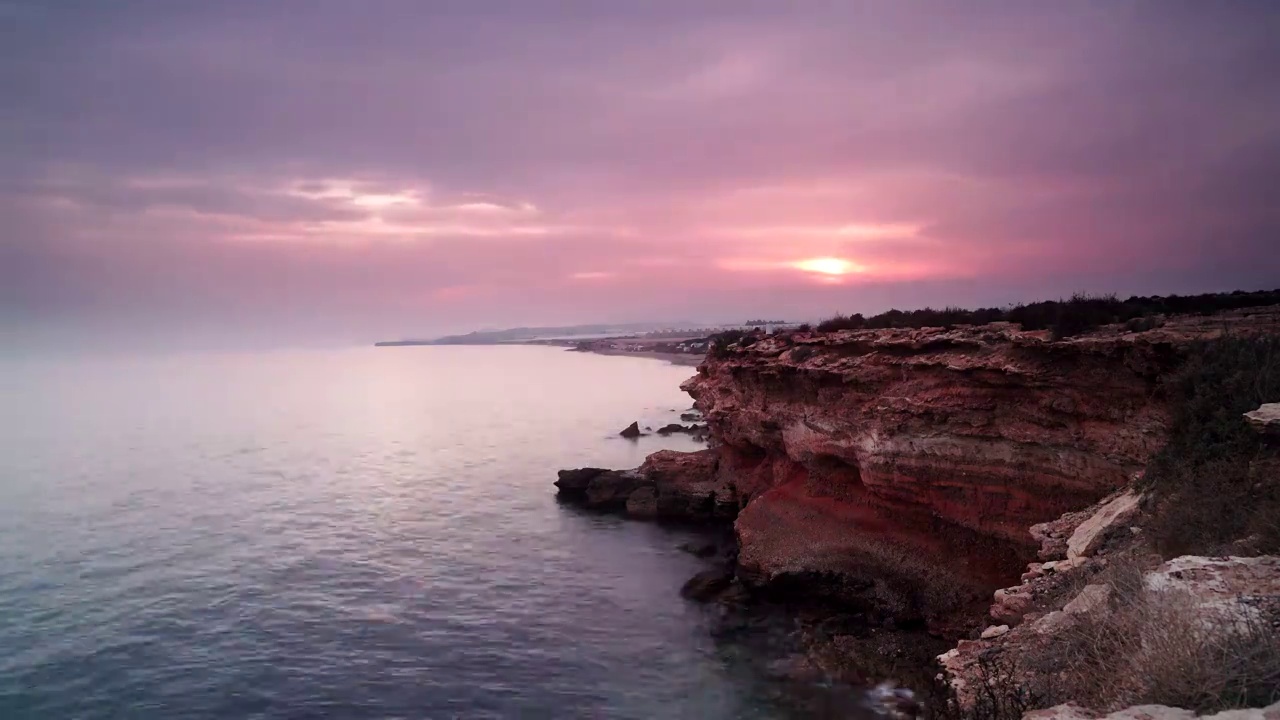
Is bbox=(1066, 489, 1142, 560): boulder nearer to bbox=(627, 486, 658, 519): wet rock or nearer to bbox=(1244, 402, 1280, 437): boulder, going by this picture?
bbox=(1244, 402, 1280, 437): boulder

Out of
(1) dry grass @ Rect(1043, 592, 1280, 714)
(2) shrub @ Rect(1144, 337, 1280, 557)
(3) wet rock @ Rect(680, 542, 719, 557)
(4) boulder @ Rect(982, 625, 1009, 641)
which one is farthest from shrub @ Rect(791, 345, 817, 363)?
(1) dry grass @ Rect(1043, 592, 1280, 714)

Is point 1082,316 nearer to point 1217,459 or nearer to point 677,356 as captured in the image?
point 1217,459

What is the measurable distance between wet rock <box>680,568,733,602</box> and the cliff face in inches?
32.4

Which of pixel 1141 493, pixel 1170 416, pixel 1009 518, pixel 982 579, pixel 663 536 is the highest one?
pixel 1170 416

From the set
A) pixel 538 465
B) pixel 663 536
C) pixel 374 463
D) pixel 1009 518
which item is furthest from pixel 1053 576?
pixel 374 463

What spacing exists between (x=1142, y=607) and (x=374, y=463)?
50187mm

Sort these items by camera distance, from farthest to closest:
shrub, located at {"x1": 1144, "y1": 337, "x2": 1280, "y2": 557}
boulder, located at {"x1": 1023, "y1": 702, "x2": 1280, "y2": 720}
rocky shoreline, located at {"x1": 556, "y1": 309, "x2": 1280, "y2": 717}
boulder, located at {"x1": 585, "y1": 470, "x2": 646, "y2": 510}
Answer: boulder, located at {"x1": 585, "y1": 470, "x2": 646, "y2": 510} → rocky shoreline, located at {"x1": 556, "y1": 309, "x2": 1280, "y2": 717} → shrub, located at {"x1": 1144, "y1": 337, "x2": 1280, "y2": 557} → boulder, located at {"x1": 1023, "y1": 702, "x2": 1280, "y2": 720}

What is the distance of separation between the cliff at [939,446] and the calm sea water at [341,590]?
437 cm

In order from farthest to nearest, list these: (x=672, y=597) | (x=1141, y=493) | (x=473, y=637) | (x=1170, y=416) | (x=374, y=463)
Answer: (x=374, y=463) < (x=672, y=597) < (x=473, y=637) < (x=1170, y=416) < (x=1141, y=493)

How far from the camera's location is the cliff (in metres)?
15.9

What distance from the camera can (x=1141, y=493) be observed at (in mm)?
12484

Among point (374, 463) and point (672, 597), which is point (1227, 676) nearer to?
point (672, 597)

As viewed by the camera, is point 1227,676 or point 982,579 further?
point 982,579

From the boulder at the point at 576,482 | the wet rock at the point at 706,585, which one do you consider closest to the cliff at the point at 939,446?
the wet rock at the point at 706,585
